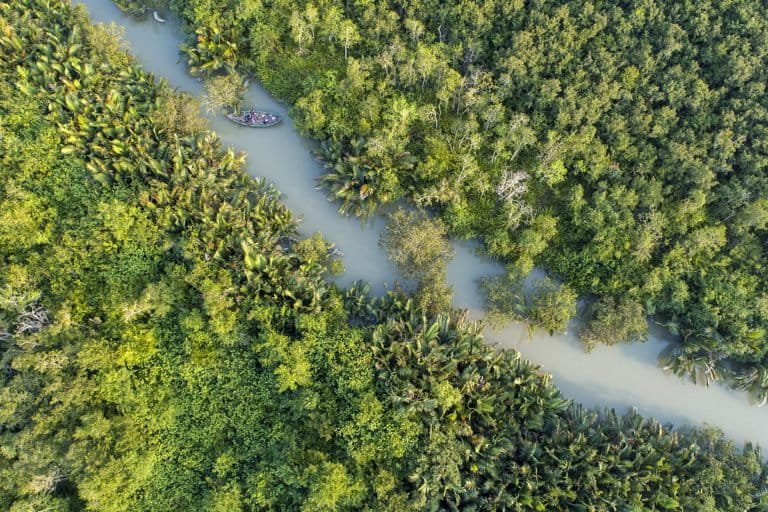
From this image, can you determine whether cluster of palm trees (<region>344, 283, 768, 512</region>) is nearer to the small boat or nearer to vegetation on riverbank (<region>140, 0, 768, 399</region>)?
vegetation on riverbank (<region>140, 0, 768, 399</region>)

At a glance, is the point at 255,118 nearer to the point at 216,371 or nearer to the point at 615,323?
the point at 216,371

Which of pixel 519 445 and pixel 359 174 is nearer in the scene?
pixel 519 445

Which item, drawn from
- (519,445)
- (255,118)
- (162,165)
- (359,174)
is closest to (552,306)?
(519,445)

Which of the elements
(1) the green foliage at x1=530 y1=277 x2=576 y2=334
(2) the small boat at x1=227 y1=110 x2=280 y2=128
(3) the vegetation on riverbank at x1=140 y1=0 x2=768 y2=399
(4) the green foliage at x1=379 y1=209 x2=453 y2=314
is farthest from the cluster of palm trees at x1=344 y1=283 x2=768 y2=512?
(2) the small boat at x1=227 y1=110 x2=280 y2=128

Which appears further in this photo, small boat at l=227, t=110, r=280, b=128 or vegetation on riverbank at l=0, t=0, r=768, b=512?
small boat at l=227, t=110, r=280, b=128

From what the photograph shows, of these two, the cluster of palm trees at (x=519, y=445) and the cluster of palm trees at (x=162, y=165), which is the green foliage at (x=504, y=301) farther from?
the cluster of palm trees at (x=162, y=165)
